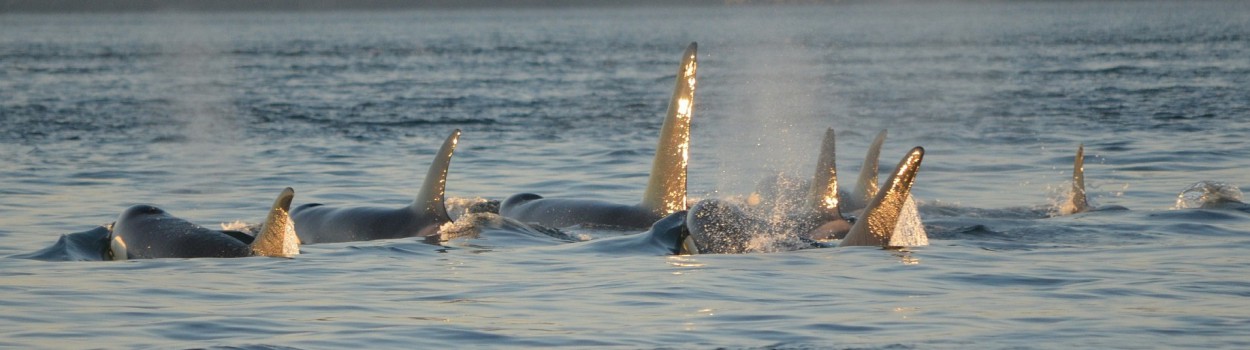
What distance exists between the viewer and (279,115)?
31484 millimetres

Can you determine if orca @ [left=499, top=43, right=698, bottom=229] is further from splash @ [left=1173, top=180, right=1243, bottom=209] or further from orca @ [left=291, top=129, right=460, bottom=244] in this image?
splash @ [left=1173, top=180, right=1243, bottom=209]

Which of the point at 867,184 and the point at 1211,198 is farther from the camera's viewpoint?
the point at 1211,198

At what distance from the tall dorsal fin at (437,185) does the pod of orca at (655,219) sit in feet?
0.03

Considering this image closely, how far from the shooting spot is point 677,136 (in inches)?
481

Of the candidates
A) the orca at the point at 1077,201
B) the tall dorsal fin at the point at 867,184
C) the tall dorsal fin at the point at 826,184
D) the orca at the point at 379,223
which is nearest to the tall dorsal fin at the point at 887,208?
the tall dorsal fin at the point at 826,184

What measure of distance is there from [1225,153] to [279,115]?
17.3m

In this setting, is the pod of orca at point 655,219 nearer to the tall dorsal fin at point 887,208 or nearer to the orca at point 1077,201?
the tall dorsal fin at point 887,208

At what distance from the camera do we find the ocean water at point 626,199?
8977 millimetres

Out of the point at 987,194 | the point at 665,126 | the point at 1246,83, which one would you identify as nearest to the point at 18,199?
the point at 665,126

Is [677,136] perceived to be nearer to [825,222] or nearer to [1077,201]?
[825,222]

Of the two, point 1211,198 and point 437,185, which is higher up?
point 437,185

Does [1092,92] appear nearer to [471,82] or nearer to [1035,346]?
[471,82]

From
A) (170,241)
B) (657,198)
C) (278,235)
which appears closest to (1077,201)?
(657,198)

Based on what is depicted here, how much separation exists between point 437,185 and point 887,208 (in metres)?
3.21
